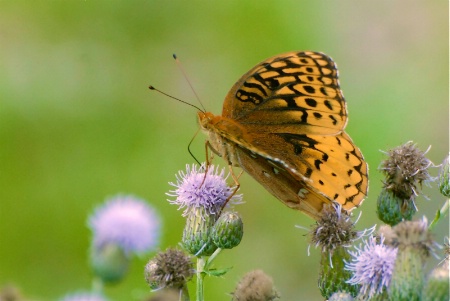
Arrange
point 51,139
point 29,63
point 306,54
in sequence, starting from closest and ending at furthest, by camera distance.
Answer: point 306,54
point 51,139
point 29,63

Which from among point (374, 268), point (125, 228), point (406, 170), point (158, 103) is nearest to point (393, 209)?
point (406, 170)

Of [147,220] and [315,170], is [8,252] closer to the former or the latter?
[147,220]

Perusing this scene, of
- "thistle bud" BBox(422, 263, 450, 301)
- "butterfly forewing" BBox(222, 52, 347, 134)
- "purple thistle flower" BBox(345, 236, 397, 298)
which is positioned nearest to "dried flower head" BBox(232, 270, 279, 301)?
"purple thistle flower" BBox(345, 236, 397, 298)

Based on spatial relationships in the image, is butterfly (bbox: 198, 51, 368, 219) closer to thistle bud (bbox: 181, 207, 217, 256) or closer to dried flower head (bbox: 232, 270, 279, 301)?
thistle bud (bbox: 181, 207, 217, 256)

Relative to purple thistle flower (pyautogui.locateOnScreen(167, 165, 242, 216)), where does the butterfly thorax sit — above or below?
above

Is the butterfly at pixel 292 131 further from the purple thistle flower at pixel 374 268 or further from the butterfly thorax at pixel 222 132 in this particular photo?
the purple thistle flower at pixel 374 268

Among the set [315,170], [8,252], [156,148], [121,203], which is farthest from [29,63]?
[315,170]
